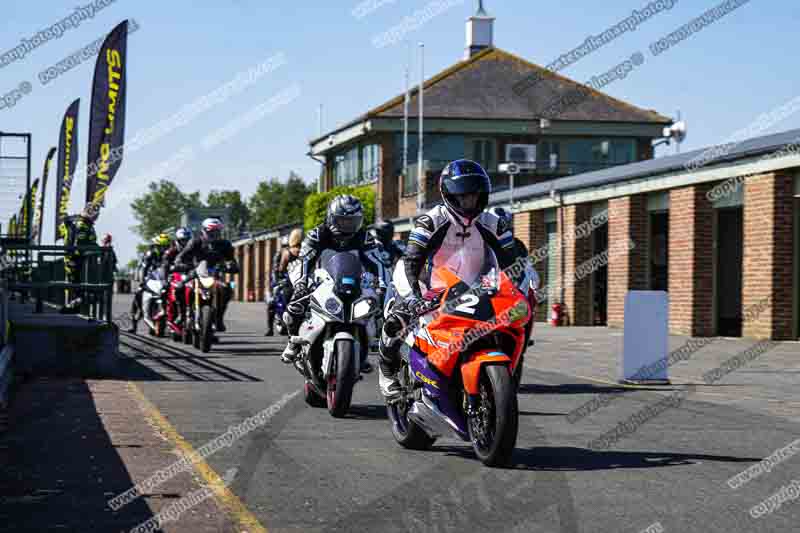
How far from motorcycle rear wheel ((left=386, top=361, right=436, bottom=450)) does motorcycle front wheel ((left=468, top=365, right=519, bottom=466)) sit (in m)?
0.80

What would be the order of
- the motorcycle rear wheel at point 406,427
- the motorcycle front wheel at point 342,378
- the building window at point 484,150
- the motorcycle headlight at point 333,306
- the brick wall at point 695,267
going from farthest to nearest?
1. the building window at point 484,150
2. the brick wall at point 695,267
3. the motorcycle headlight at point 333,306
4. the motorcycle front wheel at point 342,378
5. the motorcycle rear wheel at point 406,427

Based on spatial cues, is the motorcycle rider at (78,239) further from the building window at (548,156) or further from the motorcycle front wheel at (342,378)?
the building window at (548,156)

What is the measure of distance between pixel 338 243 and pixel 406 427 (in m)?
2.62

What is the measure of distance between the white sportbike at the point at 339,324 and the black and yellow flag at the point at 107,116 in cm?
997

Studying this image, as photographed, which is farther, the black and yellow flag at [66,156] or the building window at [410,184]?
the building window at [410,184]

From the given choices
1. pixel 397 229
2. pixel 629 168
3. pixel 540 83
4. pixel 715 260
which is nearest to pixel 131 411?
pixel 715 260

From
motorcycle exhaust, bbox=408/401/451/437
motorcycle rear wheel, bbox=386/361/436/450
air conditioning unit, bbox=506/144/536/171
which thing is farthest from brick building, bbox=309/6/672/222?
motorcycle exhaust, bbox=408/401/451/437

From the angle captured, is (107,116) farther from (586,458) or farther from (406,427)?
(586,458)

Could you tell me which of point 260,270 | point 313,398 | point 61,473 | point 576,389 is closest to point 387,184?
point 260,270

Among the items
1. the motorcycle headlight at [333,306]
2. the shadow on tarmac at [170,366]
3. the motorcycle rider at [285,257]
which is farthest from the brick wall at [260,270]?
the motorcycle headlight at [333,306]

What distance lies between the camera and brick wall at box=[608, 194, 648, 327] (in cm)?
2967

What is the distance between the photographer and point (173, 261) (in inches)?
852

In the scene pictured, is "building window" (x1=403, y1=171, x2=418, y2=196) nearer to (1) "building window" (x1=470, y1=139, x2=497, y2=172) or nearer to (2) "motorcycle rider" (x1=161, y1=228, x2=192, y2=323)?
(1) "building window" (x1=470, y1=139, x2=497, y2=172)

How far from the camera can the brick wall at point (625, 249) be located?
97.3 ft
